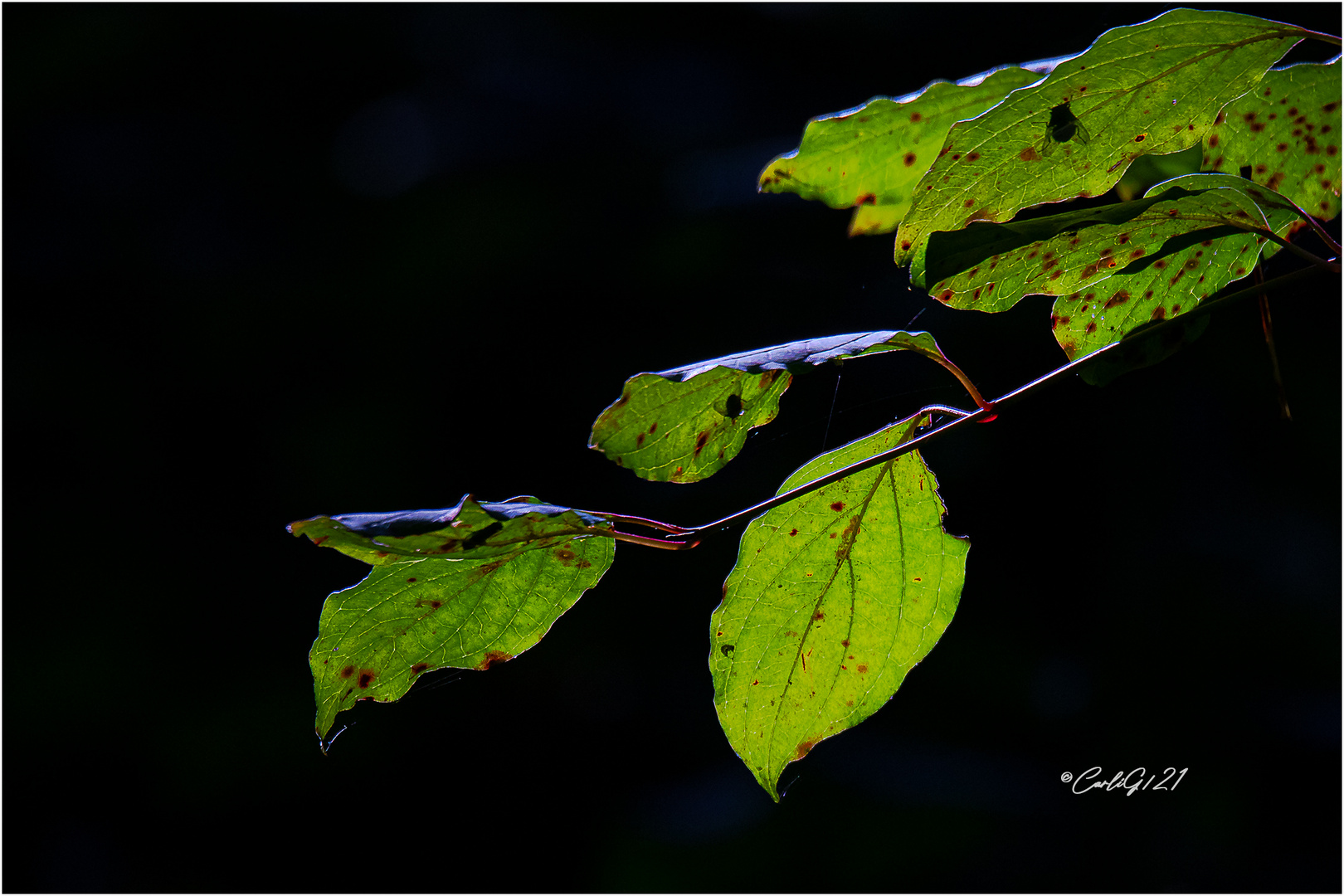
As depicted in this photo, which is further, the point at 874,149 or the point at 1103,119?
the point at 874,149

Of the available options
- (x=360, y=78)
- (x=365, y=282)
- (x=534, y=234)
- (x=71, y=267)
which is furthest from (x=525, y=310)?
(x=71, y=267)

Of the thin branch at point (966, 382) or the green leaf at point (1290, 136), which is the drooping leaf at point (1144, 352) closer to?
the thin branch at point (966, 382)

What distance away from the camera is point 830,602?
0.50 m

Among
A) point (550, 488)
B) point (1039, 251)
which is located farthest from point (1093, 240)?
point (550, 488)

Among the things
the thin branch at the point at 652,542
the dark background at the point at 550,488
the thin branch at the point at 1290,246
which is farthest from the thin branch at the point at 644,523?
the dark background at the point at 550,488

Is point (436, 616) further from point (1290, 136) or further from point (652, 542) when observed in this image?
point (1290, 136)

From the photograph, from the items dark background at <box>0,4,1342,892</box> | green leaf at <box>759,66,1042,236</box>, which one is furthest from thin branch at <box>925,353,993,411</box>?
dark background at <box>0,4,1342,892</box>

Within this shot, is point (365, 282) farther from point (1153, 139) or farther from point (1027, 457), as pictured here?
point (1153, 139)

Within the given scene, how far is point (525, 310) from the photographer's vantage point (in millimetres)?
2666

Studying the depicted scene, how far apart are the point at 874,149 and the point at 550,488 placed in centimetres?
203

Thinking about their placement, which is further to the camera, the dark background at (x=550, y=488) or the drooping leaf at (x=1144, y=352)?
the dark background at (x=550, y=488)

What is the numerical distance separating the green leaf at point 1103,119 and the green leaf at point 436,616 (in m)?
0.23

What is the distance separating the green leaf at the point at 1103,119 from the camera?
423 mm

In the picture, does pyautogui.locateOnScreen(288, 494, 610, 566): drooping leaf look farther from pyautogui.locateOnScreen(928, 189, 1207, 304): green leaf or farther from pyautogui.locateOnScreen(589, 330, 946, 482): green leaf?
pyautogui.locateOnScreen(928, 189, 1207, 304): green leaf
